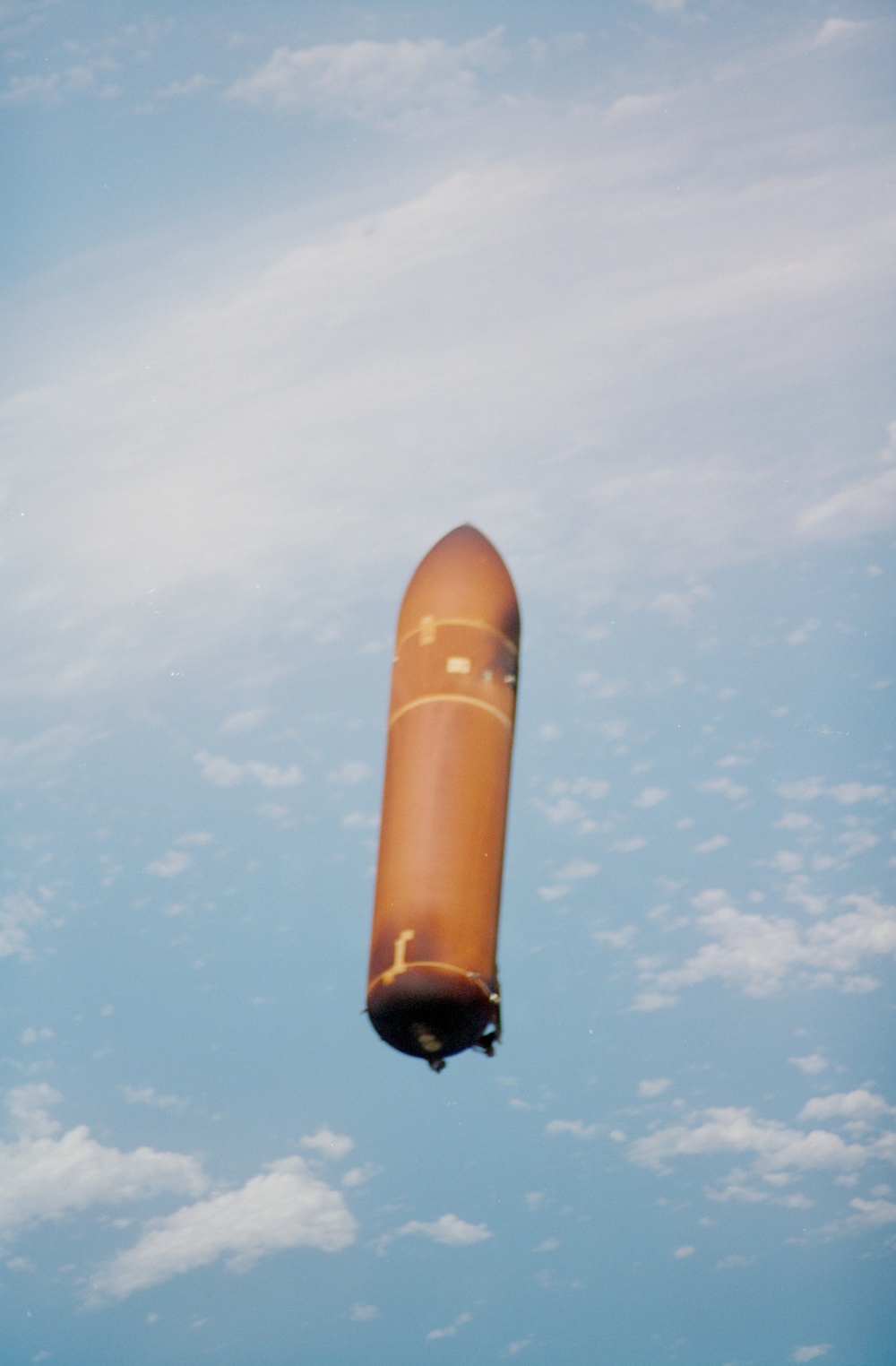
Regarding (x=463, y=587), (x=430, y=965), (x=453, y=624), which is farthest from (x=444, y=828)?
(x=463, y=587)

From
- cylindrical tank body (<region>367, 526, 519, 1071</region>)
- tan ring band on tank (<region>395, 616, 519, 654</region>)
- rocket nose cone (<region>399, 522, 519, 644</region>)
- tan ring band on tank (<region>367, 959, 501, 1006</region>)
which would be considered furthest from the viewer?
rocket nose cone (<region>399, 522, 519, 644</region>)

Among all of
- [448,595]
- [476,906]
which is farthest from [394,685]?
[476,906]

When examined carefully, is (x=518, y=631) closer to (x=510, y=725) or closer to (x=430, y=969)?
(x=510, y=725)

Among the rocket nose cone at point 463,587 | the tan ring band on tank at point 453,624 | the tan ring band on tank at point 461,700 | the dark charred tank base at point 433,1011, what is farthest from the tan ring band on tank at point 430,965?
the rocket nose cone at point 463,587

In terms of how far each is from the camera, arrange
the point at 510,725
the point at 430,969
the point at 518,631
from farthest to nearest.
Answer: the point at 518,631 → the point at 510,725 → the point at 430,969

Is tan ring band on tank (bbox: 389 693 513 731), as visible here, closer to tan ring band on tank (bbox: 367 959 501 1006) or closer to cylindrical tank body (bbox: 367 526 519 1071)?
cylindrical tank body (bbox: 367 526 519 1071)

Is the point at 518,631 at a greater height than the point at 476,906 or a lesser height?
greater

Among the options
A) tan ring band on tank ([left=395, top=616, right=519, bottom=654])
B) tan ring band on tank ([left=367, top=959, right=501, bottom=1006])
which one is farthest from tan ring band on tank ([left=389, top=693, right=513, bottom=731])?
tan ring band on tank ([left=367, top=959, right=501, bottom=1006])
